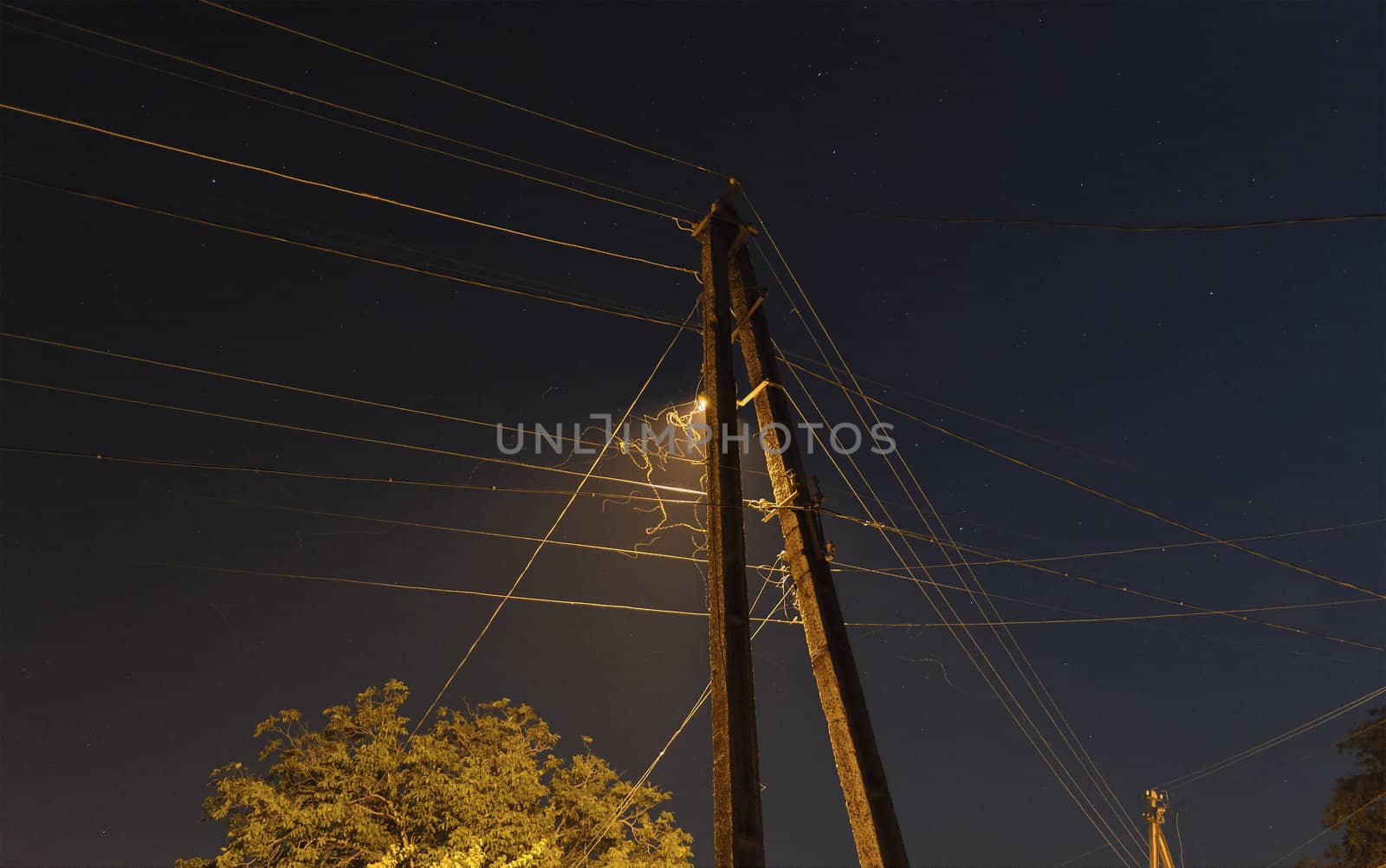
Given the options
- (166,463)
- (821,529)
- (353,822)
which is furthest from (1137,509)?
A: (353,822)

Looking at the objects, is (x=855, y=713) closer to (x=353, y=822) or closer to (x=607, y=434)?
(x=607, y=434)

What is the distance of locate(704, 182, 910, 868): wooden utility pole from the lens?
7336 mm

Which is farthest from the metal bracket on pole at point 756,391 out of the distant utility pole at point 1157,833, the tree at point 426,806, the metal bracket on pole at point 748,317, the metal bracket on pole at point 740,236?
the distant utility pole at point 1157,833

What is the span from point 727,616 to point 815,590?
143 cm

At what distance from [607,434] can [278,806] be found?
36.4 ft

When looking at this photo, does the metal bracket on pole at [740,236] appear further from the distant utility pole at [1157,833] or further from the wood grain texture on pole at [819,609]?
the distant utility pole at [1157,833]

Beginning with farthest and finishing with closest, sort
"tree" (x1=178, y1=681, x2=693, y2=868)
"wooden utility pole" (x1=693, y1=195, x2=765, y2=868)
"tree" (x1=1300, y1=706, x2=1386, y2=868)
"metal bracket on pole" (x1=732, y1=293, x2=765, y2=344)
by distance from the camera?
"tree" (x1=1300, y1=706, x2=1386, y2=868)
"tree" (x1=178, y1=681, x2=693, y2=868)
"metal bracket on pole" (x1=732, y1=293, x2=765, y2=344)
"wooden utility pole" (x1=693, y1=195, x2=765, y2=868)

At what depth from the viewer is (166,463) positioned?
8609 mm

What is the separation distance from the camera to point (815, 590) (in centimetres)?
827

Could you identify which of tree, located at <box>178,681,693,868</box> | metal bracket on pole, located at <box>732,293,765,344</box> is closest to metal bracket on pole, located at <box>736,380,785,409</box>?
metal bracket on pole, located at <box>732,293,765,344</box>

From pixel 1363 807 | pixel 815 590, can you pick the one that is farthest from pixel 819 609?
pixel 1363 807

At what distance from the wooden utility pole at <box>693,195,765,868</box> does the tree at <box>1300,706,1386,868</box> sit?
29347 millimetres

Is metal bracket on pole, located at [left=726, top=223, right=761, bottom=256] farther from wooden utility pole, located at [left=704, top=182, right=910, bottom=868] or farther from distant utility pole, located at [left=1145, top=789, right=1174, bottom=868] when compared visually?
distant utility pole, located at [left=1145, top=789, right=1174, bottom=868]

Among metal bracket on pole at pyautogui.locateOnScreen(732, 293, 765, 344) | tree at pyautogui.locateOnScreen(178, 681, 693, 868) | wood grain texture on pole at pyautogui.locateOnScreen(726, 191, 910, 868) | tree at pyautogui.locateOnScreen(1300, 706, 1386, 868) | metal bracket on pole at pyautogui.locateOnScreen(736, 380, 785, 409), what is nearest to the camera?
wood grain texture on pole at pyautogui.locateOnScreen(726, 191, 910, 868)
